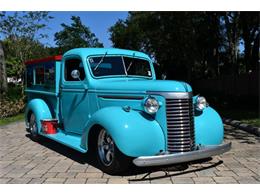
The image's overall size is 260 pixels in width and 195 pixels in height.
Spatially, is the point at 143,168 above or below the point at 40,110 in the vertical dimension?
below

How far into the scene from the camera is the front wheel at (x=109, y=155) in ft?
19.5

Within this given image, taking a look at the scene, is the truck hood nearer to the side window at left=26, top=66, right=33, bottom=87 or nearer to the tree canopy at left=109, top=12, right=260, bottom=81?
the side window at left=26, top=66, right=33, bottom=87

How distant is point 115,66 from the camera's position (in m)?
7.57

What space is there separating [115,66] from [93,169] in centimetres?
205

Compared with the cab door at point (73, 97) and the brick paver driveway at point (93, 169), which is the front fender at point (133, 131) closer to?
the brick paver driveway at point (93, 169)

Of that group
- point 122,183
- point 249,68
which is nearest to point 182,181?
point 122,183

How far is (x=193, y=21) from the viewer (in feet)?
80.4

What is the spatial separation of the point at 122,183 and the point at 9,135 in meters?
5.99

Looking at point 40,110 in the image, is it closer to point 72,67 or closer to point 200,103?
point 72,67

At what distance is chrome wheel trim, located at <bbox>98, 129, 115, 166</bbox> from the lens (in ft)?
20.5

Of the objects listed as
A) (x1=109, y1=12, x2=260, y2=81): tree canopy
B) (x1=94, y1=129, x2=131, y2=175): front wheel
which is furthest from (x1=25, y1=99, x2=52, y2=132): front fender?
(x1=109, y1=12, x2=260, y2=81): tree canopy

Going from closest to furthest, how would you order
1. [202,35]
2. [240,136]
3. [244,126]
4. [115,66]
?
[115,66], [240,136], [244,126], [202,35]

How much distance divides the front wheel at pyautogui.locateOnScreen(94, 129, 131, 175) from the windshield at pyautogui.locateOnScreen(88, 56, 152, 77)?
4.60ft

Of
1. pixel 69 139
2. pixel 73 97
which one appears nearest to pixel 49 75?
pixel 73 97
